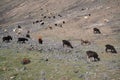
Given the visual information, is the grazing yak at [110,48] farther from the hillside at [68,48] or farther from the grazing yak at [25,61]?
the grazing yak at [25,61]

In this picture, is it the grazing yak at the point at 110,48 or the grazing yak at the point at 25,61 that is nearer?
the grazing yak at the point at 25,61

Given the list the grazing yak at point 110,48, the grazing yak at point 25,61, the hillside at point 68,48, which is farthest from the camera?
the grazing yak at point 110,48

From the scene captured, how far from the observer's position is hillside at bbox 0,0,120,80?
2086 cm

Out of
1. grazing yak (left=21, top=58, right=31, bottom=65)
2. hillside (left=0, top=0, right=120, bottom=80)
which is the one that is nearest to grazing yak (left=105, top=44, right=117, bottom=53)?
hillside (left=0, top=0, right=120, bottom=80)

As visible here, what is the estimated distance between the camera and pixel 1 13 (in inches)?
4242

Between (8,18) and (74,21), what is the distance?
4246cm

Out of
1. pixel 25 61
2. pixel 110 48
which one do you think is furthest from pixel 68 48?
pixel 25 61

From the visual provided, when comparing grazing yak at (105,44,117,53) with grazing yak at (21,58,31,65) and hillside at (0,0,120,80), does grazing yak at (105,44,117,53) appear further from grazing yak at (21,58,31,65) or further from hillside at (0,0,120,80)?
grazing yak at (21,58,31,65)

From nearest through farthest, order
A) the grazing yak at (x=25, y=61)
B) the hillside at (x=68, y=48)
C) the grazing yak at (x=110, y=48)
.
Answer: the hillside at (x=68, y=48) → the grazing yak at (x=25, y=61) → the grazing yak at (x=110, y=48)

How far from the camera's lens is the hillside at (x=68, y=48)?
20859 millimetres

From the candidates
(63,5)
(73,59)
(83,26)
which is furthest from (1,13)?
(73,59)

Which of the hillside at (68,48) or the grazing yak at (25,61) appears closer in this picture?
the hillside at (68,48)

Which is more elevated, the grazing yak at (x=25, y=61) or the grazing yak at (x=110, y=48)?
the grazing yak at (x=110, y=48)

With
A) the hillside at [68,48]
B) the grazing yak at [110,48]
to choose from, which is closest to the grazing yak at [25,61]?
the hillside at [68,48]
